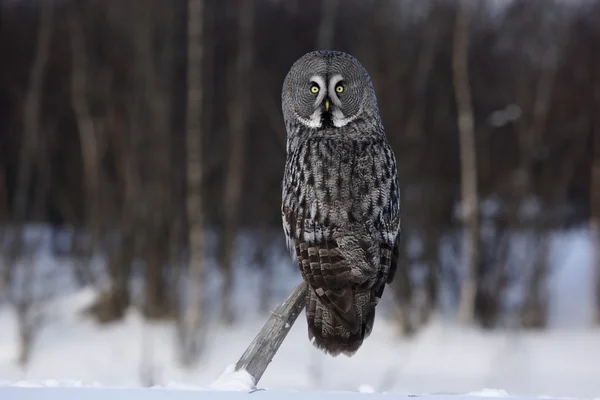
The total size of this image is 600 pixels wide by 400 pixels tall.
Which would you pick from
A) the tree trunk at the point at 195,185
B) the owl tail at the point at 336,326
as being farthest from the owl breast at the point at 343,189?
the tree trunk at the point at 195,185

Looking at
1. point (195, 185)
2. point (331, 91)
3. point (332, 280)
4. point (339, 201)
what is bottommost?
point (195, 185)

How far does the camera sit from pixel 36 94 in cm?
771

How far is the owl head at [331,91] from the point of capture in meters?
2.27

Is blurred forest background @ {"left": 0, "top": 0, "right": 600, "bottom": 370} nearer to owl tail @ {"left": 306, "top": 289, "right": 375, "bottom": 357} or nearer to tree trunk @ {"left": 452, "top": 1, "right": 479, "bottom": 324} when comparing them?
tree trunk @ {"left": 452, "top": 1, "right": 479, "bottom": 324}

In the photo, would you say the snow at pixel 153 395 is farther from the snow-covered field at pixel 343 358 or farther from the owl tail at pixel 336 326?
the snow-covered field at pixel 343 358

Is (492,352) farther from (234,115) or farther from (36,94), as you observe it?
(36,94)

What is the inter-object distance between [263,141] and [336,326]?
21.4 ft

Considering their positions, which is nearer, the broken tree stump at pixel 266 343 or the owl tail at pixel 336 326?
the broken tree stump at pixel 266 343

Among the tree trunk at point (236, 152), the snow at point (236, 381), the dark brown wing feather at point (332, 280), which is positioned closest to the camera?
the snow at point (236, 381)

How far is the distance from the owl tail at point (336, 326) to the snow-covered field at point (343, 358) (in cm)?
370

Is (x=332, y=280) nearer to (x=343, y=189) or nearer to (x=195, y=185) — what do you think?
(x=343, y=189)

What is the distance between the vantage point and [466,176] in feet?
24.7

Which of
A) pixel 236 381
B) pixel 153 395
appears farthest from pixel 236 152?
pixel 153 395

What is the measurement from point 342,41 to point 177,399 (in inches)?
283
